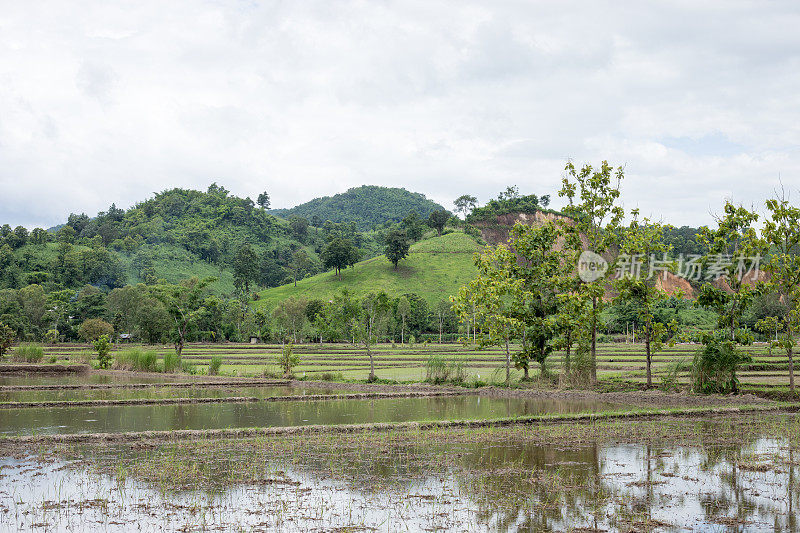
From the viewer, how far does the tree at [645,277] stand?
27406 millimetres

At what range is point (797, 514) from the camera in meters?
8.94

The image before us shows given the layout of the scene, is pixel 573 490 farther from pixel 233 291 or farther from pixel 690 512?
pixel 233 291

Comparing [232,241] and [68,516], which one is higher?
[232,241]

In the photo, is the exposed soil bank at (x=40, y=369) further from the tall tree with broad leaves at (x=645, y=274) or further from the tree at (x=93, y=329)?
the tall tree with broad leaves at (x=645, y=274)

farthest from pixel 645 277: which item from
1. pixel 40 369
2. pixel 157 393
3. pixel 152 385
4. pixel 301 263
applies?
pixel 301 263

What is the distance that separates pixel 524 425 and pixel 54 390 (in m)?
23.1

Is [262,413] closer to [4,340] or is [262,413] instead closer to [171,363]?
[171,363]

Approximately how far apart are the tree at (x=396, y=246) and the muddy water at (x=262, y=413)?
95796 millimetres

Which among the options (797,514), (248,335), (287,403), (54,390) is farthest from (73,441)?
(248,335)

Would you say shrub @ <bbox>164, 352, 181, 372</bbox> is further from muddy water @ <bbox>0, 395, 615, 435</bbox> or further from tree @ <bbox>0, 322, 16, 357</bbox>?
tree @ <bbox>0, 322, 16, 357</bbox>

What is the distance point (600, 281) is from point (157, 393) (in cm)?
2080

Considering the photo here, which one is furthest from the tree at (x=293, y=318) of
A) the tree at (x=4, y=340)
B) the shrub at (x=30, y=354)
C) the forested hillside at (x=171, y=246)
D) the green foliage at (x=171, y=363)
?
the forested hillside at (x=171, y=246)

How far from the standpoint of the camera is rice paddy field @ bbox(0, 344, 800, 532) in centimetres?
898

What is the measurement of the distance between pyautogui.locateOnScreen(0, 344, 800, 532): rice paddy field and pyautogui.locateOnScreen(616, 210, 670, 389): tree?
9.76 feet
